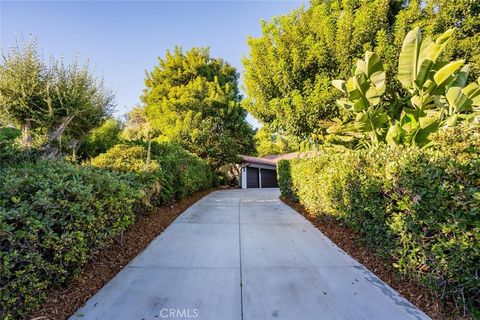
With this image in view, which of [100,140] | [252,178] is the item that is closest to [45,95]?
[100,140]

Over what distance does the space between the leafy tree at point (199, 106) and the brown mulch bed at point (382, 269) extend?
12076 millimetres

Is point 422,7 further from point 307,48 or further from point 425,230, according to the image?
point 425,230

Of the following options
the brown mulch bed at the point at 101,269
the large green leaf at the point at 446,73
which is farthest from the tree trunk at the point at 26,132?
the large green leaf at the point at 446,73

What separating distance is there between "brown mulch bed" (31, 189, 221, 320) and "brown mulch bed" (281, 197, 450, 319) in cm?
364

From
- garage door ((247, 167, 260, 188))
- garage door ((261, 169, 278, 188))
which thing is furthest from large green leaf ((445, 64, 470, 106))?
garage door ((261, 169, 278, 188))

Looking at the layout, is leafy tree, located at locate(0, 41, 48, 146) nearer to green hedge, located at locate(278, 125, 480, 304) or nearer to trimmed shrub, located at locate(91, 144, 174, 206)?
trimmed shrub, located at locate(91, 144, 174, 206)

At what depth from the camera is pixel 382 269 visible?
342cm

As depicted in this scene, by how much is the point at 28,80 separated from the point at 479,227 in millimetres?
8332

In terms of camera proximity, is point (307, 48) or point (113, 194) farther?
point (307, 48)

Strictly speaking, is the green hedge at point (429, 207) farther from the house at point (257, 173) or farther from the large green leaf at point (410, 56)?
the house at point (257, 173)

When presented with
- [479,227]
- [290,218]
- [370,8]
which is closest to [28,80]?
[290,218]

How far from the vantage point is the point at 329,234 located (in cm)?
513

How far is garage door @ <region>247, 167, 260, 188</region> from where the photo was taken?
22938 millimetres

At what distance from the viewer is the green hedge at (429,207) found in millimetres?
2221
